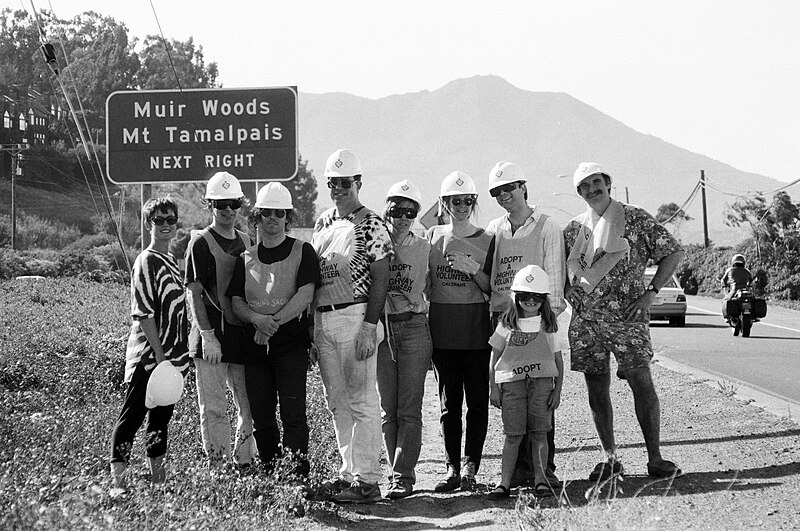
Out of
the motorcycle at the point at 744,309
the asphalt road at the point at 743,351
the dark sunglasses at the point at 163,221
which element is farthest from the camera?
the motorcycle at the point at 744,309

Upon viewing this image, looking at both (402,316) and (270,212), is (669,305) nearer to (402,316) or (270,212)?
(402,316)

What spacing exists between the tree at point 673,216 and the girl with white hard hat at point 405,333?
74147mm

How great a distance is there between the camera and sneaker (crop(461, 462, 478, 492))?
24.8ft

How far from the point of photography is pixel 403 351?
7625 millimetres

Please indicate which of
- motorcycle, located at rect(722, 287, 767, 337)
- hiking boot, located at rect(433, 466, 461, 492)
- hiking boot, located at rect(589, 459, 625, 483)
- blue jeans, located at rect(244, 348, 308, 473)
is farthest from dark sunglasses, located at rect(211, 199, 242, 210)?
motorcycle, located at rect(722, 287, 767, 337)

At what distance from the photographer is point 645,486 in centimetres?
681

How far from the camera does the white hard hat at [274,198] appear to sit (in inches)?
287

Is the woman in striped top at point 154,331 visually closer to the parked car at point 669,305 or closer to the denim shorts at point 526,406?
the denim shorts at point 526,406

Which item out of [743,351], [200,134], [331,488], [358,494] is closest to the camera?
[358,494]

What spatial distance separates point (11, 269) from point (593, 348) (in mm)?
48711

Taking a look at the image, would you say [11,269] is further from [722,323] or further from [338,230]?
[338,230]

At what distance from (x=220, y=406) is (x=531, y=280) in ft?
7.02

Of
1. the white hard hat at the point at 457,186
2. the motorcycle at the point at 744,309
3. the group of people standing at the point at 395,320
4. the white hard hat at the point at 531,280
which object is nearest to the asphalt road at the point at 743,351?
the motorcycle at the point at 744,309

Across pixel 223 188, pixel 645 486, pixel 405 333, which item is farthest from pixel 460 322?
pixel 223 188
